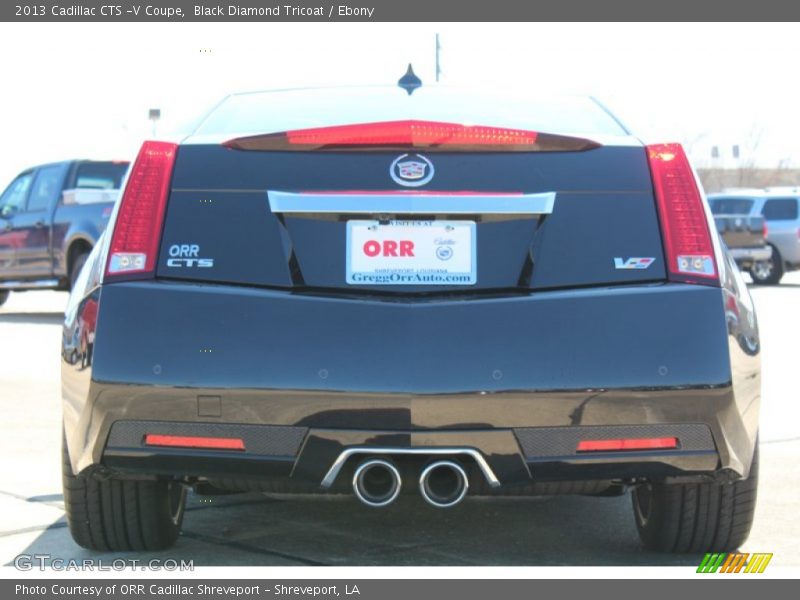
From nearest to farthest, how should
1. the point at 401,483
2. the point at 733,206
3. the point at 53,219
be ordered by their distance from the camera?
the point at 401,483
the point at 53,219
the point at 733,206

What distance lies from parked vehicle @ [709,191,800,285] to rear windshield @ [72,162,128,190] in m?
13.4

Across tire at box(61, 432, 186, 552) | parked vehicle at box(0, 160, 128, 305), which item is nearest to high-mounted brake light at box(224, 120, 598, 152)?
tire at box(61, 432, 186, 552)

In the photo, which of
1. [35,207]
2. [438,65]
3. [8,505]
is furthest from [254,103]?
[438,65]

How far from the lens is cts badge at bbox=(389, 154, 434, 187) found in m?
3.93

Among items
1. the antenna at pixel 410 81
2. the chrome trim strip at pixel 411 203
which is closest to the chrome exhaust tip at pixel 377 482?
the chrome trim strip at pixel 411 203

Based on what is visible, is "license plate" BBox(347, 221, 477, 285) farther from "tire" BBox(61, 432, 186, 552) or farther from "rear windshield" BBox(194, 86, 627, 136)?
"tire" BBox(61, 432, 186, 552)

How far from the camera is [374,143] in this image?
13.1ft

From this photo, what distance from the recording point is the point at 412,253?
388 centimetres

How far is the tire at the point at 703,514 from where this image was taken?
427 cm

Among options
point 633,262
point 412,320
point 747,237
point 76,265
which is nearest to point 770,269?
point 747,237

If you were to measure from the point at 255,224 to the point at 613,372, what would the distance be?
3.70 feet

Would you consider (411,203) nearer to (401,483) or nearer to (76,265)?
(401,483)

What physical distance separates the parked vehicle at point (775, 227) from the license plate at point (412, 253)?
73.7 ft

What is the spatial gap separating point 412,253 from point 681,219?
0.81 m
